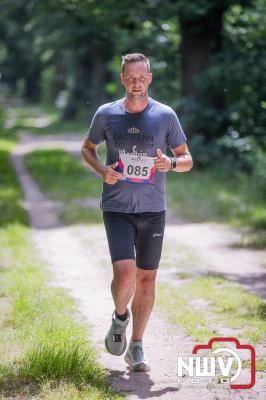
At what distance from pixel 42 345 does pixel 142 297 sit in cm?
83

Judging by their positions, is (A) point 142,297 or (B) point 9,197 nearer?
(A) point 142,297

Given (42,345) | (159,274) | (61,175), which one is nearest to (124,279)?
(42,345)

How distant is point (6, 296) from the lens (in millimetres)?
7820

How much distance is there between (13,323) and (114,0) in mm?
13579

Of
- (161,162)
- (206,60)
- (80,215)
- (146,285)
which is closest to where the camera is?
(161,162)

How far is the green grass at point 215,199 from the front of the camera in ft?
42.5

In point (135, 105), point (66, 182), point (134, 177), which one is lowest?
point (66, 182)

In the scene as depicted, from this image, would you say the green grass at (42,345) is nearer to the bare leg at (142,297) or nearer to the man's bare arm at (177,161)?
the bare leg at (142,297)

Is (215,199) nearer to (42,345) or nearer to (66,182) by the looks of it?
(66,182)

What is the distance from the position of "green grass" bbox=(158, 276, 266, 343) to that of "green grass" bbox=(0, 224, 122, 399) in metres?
0.98

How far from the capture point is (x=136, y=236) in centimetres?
537

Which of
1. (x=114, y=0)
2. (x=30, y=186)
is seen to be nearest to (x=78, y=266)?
(x=30, y=186)

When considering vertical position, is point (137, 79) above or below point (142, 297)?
above

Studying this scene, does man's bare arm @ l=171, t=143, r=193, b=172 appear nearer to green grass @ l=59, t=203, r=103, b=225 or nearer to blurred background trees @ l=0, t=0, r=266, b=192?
green grass @ l=59, t=203, r=103, b=225
